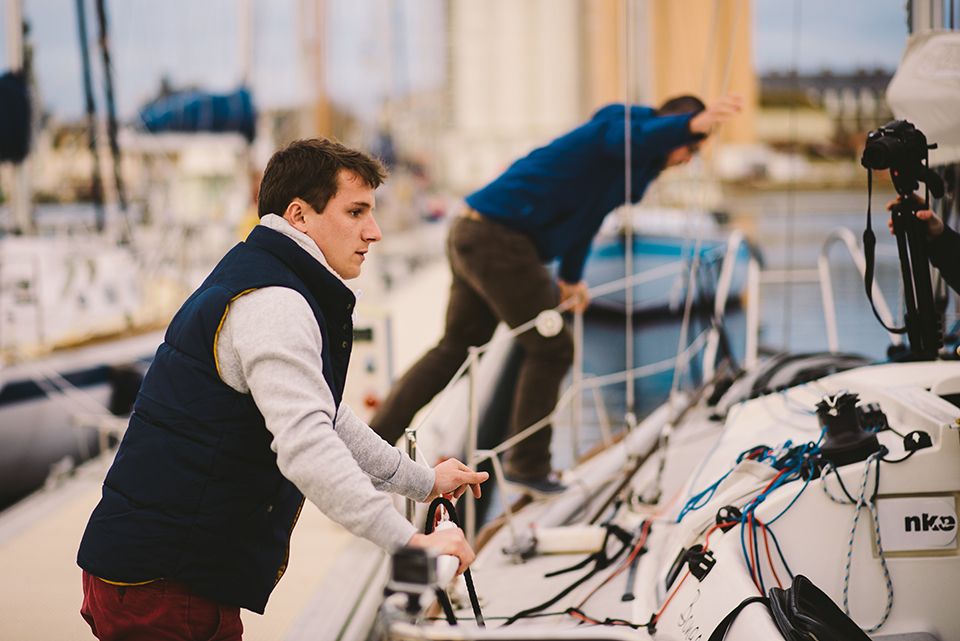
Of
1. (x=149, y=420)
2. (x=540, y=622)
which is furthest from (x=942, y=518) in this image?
(x=149, y=420)

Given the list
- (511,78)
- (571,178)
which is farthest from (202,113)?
A: (511,78)

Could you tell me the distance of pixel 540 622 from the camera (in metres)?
2.15

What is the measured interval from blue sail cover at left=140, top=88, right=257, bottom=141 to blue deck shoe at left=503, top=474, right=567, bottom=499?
7169 mm

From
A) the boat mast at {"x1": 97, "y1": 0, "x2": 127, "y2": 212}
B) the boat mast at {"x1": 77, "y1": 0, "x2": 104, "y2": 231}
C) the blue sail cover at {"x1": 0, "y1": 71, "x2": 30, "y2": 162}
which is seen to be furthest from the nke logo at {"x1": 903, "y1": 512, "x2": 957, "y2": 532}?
the boat mast at {"x1": 77, "y1": 0, "x2": 104, "y2": 231}

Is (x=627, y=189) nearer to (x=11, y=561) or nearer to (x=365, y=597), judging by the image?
(x=365, y=597)

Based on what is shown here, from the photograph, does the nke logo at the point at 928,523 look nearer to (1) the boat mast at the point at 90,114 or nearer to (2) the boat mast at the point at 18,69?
(2) the boat mast at the point at 18,69

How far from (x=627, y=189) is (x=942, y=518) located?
1.30 meters

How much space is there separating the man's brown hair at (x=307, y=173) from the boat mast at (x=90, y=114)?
22.6 ft

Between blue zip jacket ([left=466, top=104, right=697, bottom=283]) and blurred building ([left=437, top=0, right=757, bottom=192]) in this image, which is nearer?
blue zip jacket ([left=466, top=104, right=697, bottom=283])

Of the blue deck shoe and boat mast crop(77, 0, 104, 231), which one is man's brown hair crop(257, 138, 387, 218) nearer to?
the blue deck shoe

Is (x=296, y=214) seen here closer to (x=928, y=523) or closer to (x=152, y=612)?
(x=152, y=612)

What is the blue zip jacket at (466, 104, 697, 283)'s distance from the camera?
273 centimetres

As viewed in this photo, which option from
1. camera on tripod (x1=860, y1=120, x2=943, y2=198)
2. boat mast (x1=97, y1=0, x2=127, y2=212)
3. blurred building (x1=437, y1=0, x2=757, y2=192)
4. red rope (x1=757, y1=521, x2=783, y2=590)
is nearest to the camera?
red rope (x1=757, y1=521, x2=783, y2=590)

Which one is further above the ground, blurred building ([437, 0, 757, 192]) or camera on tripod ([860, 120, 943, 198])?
blurred building ([437, 0, 757, 192])
